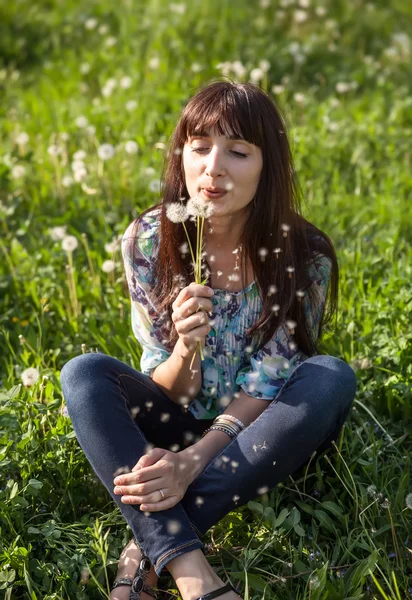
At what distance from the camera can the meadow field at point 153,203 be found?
6.74ft

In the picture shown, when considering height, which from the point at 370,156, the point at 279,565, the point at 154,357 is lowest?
the point at 279,565

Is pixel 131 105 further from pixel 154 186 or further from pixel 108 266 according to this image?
pixel 108 266

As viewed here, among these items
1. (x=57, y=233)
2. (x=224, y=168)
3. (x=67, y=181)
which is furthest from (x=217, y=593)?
(x=67, y=181)

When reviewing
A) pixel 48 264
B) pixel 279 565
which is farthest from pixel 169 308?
pixel 48 264

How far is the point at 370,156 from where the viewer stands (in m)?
4.06

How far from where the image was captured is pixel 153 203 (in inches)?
142

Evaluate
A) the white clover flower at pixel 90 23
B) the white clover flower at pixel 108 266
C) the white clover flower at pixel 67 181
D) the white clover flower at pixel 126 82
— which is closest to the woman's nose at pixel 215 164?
the white clover flower at pixel 108 266

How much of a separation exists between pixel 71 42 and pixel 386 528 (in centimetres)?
419

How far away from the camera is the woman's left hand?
193cm

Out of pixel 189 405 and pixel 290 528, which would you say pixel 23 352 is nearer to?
pixel 189 405

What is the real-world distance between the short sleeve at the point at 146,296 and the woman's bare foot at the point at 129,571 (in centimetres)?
51

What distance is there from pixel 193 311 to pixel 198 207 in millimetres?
282

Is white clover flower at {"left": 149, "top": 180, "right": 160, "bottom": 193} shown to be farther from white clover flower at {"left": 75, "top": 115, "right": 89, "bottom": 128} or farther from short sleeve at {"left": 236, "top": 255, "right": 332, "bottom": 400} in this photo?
short sleeve at {"left": 236, "top": 255, "right": 332, "bottom": 400}

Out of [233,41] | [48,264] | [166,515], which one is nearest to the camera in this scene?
[166,515]
